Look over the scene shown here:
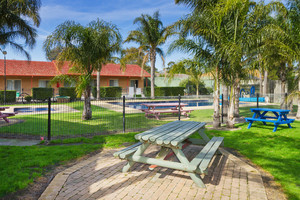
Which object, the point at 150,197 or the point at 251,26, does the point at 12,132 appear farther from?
the point at 251,26

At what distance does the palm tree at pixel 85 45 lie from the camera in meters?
9.52

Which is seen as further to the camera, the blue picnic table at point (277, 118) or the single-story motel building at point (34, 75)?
the single-story motel building at point (34, 75)

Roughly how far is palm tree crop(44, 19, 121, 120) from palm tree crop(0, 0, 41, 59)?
4.61 m

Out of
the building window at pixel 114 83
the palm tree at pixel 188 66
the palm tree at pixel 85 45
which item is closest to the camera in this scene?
the palm tree at pixel 188 66

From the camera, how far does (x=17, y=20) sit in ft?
43.8

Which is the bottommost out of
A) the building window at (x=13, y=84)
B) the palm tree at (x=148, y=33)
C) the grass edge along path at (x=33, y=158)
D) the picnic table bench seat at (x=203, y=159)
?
the grass edge along path at (x=33, y=158)

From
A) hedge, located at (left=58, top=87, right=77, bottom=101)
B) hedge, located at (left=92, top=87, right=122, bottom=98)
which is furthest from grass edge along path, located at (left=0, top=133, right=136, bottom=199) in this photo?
hedge, located at (left=92, top=87, right=122, bottom=98)

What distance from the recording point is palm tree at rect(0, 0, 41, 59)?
12371 mm

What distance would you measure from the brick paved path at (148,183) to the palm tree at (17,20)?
11706 mm

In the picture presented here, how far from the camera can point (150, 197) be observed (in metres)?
3.11

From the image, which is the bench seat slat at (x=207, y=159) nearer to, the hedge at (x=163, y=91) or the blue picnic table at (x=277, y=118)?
the blue picnic table at (x=277, y=118)

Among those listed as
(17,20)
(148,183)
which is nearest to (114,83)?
(17,20)

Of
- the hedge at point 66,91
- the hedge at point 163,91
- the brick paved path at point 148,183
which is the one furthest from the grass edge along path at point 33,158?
the hedge at point 163,91

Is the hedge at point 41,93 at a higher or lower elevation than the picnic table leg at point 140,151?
higher
